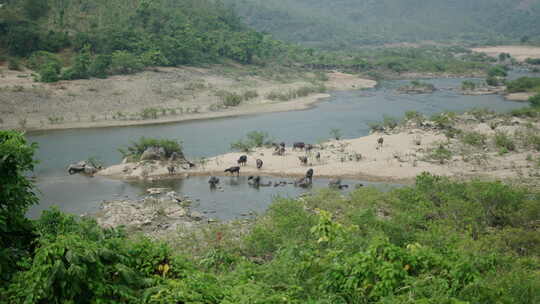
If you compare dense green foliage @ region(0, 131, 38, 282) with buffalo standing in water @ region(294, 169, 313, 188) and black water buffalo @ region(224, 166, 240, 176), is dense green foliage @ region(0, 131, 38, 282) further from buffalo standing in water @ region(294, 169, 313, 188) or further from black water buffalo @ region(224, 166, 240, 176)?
black water buffalo @ region(224, 166, 240, 176)

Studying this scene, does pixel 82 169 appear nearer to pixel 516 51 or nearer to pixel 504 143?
pixel 504 143

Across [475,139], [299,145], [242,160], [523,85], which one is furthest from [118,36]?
[523,85]

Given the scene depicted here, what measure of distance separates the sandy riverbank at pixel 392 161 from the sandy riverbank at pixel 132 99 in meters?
12.9

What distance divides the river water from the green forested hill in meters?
64.8

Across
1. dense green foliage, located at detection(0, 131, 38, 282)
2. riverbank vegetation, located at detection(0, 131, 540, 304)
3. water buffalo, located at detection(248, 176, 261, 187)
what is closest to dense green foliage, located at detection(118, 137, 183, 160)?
water buffalo, located at detection(248, 176, 261, 187)

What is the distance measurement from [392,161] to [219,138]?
495 inches

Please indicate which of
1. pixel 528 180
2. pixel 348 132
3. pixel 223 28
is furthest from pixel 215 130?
pixel 223 28

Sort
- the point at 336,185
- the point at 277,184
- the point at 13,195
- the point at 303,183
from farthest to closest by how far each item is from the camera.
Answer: the point at 277,184
the point at 303,183
the point at 336,185
the point at 13,195

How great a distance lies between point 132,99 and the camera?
1668 inches

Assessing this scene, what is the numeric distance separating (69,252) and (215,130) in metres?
30.4

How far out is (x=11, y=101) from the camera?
36469 millimetres

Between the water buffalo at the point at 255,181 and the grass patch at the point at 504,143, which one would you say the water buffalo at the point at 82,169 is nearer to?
the water buffalo at the point at 255,181

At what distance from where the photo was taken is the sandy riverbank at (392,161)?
2495cm

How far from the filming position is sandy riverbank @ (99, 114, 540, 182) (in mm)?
24953
